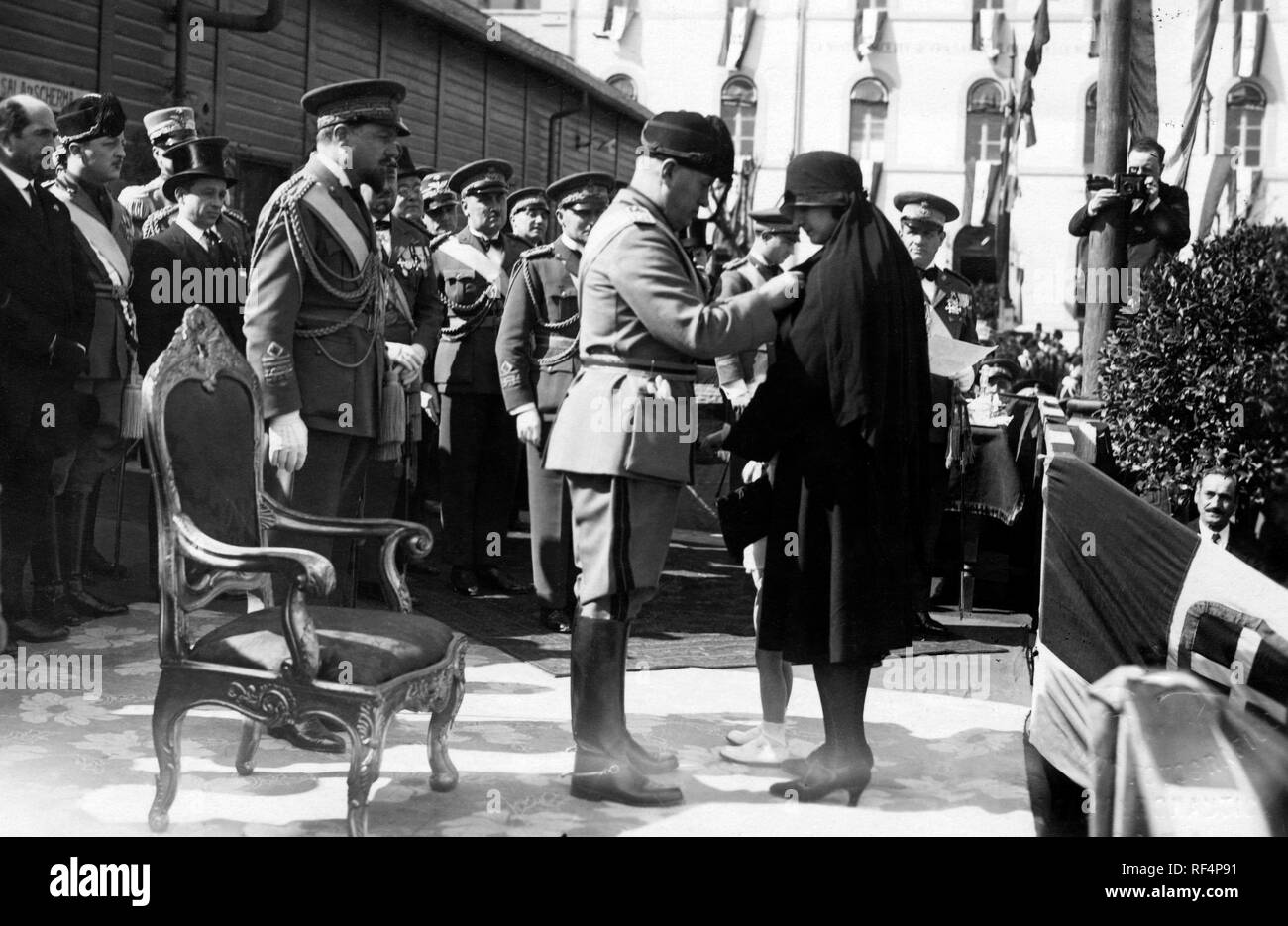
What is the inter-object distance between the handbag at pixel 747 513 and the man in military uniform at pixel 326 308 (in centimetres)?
127

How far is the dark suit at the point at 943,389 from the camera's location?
23.1 ft

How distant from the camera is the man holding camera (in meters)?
6.72

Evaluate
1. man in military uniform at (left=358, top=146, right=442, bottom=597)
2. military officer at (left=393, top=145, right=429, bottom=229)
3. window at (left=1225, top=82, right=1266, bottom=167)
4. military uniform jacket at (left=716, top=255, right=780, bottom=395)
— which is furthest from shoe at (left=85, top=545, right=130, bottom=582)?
window at (left=1225, top=82, right=1266, bottom=167)

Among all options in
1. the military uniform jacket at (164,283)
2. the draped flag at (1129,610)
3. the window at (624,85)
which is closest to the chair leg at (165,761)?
the draped flag at (1129,610)

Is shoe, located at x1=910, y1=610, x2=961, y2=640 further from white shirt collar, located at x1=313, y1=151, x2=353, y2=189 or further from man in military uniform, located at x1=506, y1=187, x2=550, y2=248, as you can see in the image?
white shirt collar, located at x1=313, y1=151, x2=353, y2=189

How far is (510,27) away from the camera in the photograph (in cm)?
1552

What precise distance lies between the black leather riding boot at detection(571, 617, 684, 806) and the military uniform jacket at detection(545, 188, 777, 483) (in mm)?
488

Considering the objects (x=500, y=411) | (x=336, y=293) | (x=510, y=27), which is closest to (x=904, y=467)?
(x=336, y=293)

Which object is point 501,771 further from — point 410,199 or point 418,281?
point 410,199

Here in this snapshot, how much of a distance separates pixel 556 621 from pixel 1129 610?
3.04 metres

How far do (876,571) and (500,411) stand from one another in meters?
3.69

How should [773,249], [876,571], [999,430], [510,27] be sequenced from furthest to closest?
[510,27], [999,430], [773,249], [876,571]

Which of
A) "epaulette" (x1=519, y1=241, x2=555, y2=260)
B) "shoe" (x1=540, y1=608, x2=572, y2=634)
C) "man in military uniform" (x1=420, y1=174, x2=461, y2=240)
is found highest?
"man in military uniform" (x1=420, y1=174, x2=461, y2=240)
